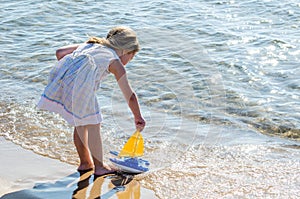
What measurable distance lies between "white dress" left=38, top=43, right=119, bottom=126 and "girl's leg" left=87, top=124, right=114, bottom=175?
0.42 ft

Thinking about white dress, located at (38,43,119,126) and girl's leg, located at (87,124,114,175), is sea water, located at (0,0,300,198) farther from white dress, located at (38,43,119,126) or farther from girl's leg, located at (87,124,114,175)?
white dress, located at (38,43,119,126)

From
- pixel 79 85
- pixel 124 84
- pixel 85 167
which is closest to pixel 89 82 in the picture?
pixel 79 85

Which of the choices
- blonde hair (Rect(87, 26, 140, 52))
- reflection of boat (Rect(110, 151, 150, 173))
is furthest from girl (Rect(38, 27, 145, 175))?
reflection of boat (Rect(110, 151, 150, 173))

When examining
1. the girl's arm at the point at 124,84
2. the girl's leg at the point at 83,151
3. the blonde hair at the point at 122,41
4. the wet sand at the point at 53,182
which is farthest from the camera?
the girl's leg at the point at 83,151

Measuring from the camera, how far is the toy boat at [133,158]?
4270mm

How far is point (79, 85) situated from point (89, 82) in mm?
76

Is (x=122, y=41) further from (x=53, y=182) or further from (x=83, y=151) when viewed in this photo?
(x=53, y=182)

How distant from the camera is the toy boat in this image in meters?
4.27

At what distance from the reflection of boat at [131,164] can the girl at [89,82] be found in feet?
0.37

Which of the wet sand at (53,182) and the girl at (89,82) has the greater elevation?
the girl at (89,82)

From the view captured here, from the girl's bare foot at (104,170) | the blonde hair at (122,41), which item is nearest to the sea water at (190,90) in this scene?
the girl's bare foot at (104,170)

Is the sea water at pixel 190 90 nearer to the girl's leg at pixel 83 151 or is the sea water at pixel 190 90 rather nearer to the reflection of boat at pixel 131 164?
the reflection of boat at pixel 131 164

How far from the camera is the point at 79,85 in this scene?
410 cm

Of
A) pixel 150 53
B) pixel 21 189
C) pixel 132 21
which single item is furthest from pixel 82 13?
pixel 21 189
